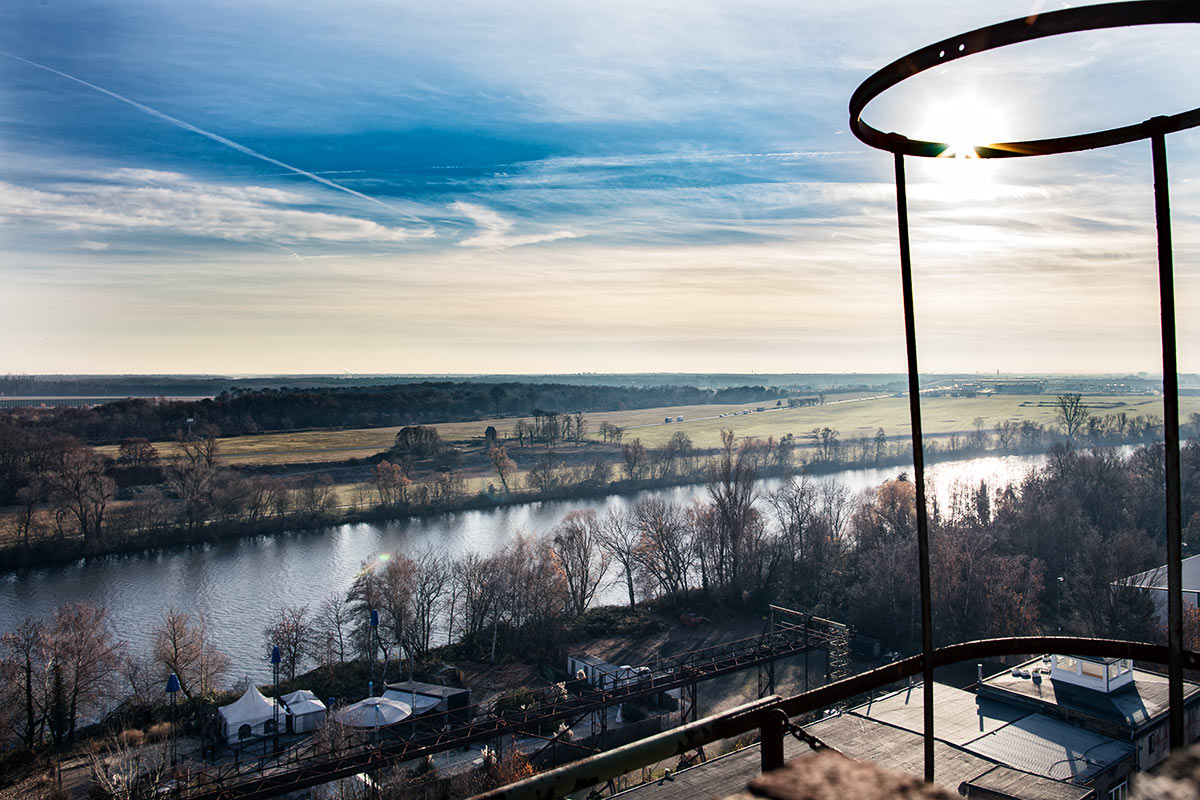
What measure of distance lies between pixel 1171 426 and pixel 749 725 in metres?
0.91

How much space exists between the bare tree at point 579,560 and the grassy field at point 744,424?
15.9 meters

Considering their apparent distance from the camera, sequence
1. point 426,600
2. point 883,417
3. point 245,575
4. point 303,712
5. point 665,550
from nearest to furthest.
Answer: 1. point 303,712
2. point 426,600
3. point 245,575
4. point 665,550
5. point 883,417

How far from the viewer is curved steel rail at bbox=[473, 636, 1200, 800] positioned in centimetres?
89

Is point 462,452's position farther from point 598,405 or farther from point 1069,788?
point 1069,788

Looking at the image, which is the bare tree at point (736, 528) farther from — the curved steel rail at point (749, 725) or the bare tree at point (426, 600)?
the curved steel rail at point (749, 725)

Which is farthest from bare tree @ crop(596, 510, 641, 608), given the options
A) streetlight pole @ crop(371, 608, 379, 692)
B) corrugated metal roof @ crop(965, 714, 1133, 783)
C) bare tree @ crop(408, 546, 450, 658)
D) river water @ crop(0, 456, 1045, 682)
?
corrugated metal roof @ crop(965, 714, 1133, 783)

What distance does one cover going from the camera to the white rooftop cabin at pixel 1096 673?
912 centimetres

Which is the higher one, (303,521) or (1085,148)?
(1085,148)

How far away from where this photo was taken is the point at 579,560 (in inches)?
645

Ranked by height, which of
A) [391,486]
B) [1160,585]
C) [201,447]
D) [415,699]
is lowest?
[1160,585]

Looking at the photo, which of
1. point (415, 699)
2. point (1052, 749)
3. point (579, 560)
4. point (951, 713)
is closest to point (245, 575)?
point (579, 560)

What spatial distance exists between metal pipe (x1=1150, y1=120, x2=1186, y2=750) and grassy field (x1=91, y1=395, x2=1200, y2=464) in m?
29.5

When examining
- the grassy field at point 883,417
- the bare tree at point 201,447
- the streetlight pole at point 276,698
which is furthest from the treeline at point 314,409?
the streetlight pole at point 276,698

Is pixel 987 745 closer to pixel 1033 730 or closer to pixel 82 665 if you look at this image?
pixel 1033 730
